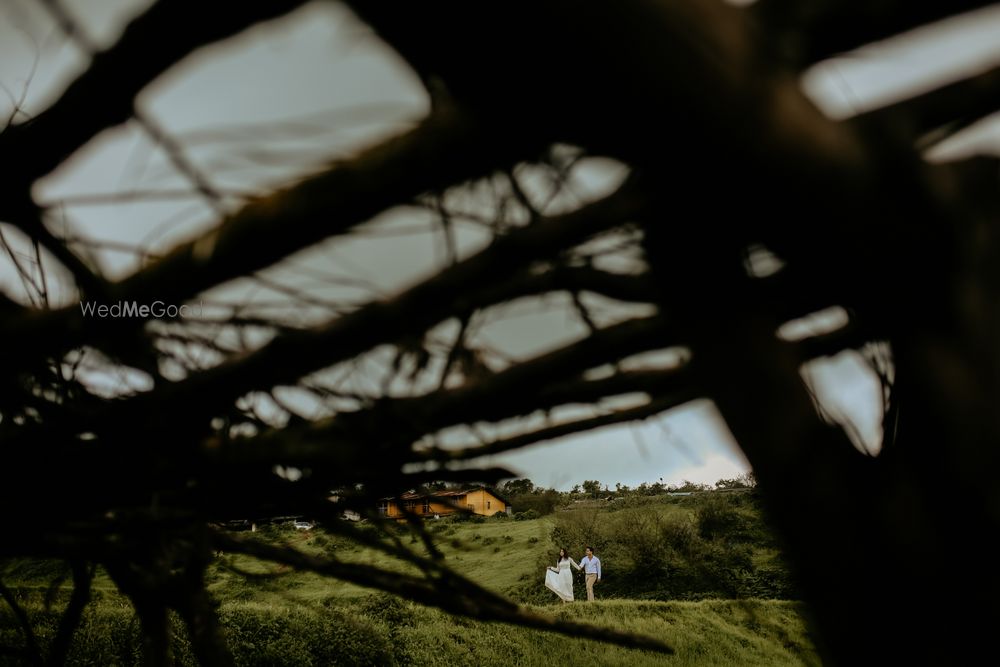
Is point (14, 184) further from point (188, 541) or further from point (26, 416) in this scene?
point (188, 541)

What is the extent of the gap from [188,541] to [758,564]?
23.7 meters

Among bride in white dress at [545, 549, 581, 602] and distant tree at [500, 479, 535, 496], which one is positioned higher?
distant tree at [500, 479, 535, 496]

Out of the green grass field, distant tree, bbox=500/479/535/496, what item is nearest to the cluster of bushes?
the green grass field

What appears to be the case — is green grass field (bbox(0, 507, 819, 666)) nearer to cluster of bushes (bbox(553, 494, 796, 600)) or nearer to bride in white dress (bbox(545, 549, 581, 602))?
bride in white dress (bbox(545, 549, 581, 602))

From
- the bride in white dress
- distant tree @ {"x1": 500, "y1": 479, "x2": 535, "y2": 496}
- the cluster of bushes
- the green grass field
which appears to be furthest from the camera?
the cluster of bushes

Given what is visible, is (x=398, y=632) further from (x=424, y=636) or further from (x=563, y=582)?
(x=563, y=582)

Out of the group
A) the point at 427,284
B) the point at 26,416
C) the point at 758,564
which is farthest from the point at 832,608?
the point at 758,564

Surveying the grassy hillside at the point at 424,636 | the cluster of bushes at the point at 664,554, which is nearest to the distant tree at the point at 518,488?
the grassy hillside at the point at 424,636

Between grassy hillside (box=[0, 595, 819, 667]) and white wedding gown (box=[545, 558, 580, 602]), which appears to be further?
Result: white wedding gown (box=[545, 558, 580, 602])

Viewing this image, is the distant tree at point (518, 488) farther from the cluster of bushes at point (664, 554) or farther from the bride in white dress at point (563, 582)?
the cluster of bushes at point (664, 554)

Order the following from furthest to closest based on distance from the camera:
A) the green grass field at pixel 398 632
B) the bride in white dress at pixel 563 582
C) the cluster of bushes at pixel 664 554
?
1. the cluster of bushes at pixel 664 554
2. the bride in white dress at pixel 563 582
3. the green grass field at pixel 398 632

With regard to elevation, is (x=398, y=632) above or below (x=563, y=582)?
above

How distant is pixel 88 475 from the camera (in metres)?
1.63

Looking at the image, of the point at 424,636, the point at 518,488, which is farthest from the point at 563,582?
the point at 518,488
